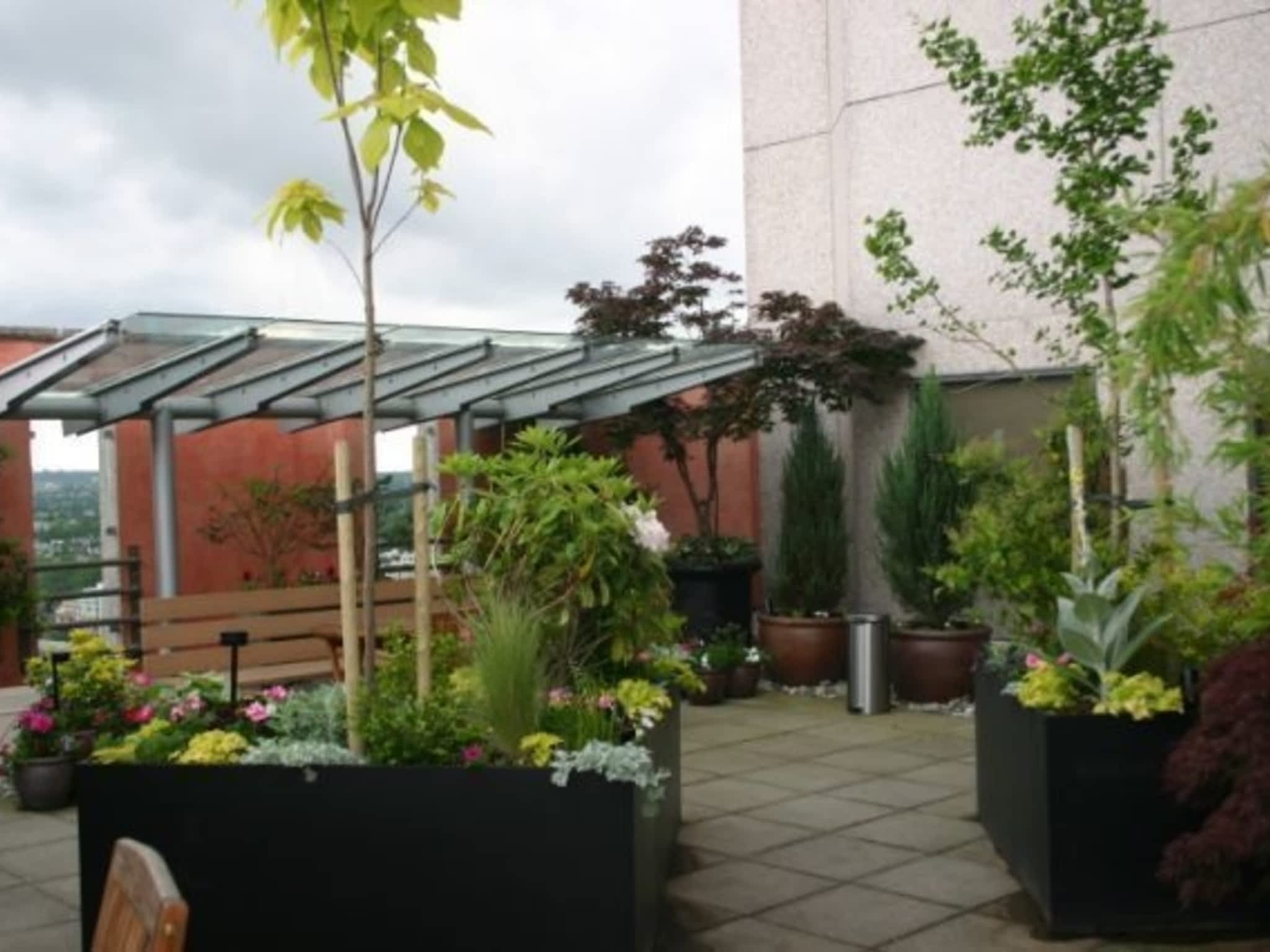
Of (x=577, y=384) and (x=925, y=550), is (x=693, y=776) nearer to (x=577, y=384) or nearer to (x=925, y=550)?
(x=925, y=550)

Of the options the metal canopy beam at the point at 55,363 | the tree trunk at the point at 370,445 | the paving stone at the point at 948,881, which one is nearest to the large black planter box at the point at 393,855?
the tree trunk at the point at 370,445

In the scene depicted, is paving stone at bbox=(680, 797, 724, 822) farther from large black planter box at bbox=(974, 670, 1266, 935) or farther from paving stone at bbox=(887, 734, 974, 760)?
large black planter box at bbox=(974, 670, 1266, 935)

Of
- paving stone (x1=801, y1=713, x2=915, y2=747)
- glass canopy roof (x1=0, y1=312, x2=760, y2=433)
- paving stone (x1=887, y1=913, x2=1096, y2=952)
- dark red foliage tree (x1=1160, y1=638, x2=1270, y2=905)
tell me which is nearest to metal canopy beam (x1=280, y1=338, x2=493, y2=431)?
glass canopy roof (x1=0, y1=312, x2=760, y2=433)

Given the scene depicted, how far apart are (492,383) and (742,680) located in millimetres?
2650

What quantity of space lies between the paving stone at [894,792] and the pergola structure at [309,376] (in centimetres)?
366

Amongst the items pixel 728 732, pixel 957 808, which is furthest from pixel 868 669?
pixel 957 808

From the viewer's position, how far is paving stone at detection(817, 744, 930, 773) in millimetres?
7168

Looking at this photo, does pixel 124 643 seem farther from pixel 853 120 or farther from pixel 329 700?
pixel 853 120

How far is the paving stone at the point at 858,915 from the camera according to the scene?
4.57 m

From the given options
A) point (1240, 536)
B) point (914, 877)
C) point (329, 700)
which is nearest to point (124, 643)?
point (329, 700)

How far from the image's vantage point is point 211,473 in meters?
10.3

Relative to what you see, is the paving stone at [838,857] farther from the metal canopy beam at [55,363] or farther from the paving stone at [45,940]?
the metal canopy beam at [55,363]

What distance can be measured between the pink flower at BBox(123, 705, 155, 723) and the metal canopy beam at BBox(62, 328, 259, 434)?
2.10 metres

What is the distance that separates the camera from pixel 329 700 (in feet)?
14.6
